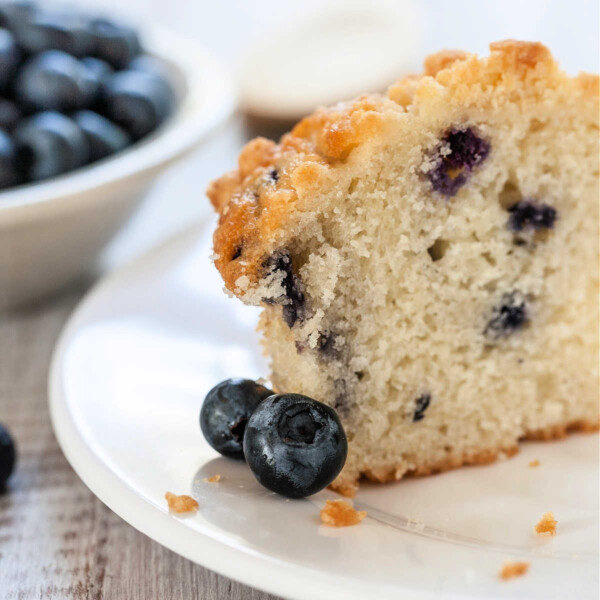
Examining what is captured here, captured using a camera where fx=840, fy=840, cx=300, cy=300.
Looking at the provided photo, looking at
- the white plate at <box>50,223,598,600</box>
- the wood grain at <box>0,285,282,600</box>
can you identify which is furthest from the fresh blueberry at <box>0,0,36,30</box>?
the wood grain at <box>0,285,282,600</box>

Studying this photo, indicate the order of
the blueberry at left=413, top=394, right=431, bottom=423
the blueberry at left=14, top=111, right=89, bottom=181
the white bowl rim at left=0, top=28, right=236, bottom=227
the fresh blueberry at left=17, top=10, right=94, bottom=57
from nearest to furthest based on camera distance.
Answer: the blueberry at left=413, top=394, right=431, bottom=423
the white bowl rim at left=0, top=28, right=236, bottom=227
the blueberry at left=14, top=111, right=89, bottom=181
the fresh blueberry at left=17, top=10, right=94, bottom=57

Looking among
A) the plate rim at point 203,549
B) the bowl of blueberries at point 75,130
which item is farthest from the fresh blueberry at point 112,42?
the plate rim at point 203,549

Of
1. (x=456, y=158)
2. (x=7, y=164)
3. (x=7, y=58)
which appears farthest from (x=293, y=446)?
(x=7, y=58)

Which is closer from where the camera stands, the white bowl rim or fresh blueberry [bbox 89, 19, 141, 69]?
the white bowl rim

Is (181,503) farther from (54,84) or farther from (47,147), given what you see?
(54,84)

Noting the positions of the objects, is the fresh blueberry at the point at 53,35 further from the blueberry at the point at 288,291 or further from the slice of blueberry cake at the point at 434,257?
the blueberry at the point at 288,291

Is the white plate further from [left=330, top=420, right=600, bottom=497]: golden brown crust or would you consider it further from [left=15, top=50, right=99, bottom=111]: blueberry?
[left=15, top=50, right=99, bottom=111]: blueberry
